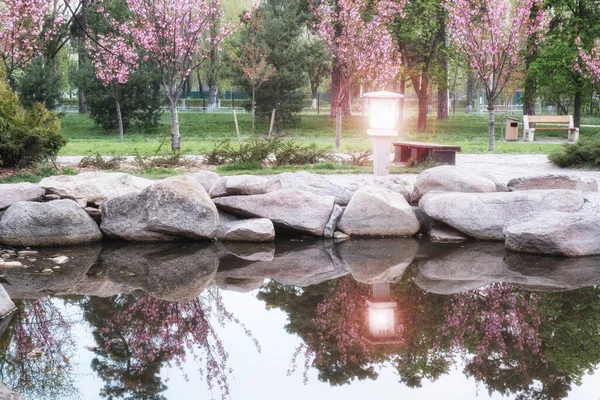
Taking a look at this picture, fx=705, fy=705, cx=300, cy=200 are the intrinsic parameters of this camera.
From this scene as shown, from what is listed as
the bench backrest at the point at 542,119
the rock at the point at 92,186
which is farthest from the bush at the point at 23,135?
the bench backrest at the point at 542,119

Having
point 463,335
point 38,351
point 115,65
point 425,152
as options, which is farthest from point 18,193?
point 115,65

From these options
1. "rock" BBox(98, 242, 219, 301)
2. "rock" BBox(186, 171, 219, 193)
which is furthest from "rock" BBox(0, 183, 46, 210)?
"rock" BBox(186, 171, 219, 193)

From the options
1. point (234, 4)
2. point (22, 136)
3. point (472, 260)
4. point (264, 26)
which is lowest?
point (472, 260)

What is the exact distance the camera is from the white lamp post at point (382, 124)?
11.1 metres

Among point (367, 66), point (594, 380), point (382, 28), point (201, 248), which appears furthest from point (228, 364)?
point (382, 28)

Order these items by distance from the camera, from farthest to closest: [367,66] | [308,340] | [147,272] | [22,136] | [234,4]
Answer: [234,4] → [367,66] → [22,136] → [147,272] → [308,340]

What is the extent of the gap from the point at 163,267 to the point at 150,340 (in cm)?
235

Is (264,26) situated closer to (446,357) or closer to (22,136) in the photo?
(22,136)

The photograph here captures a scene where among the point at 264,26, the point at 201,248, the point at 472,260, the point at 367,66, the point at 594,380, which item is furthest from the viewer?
the point at 264,26

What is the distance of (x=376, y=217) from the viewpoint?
8969mm

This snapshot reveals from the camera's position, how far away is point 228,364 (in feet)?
15.1

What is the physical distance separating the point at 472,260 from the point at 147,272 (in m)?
3.44

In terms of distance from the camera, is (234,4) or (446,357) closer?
(446,357)

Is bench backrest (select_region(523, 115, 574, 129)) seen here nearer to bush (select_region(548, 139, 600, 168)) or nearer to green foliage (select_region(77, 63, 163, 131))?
bush (select_region(548, 139, 600, 168))
